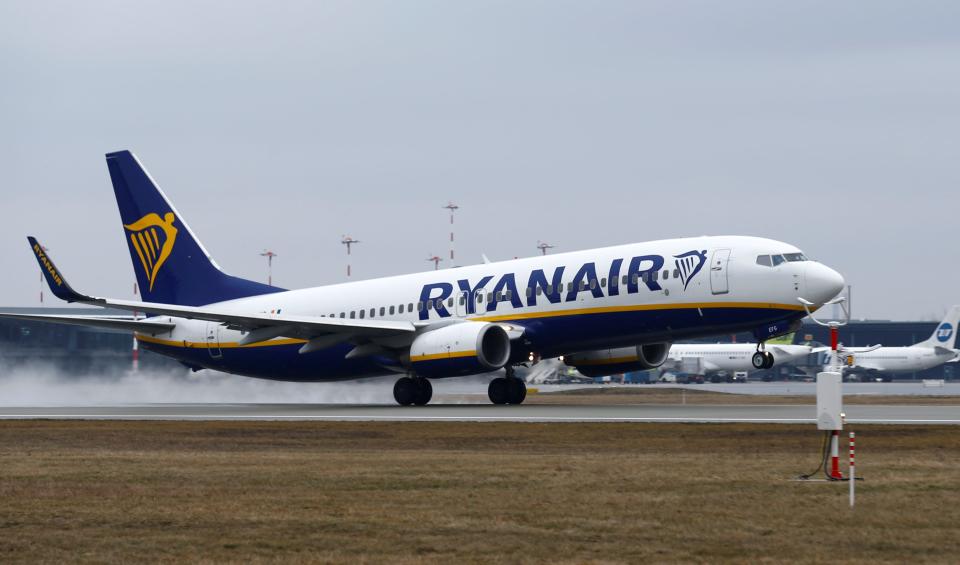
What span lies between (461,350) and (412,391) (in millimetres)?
4269

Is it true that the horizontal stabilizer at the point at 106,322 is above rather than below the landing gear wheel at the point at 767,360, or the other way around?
above

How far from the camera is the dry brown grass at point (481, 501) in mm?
14078

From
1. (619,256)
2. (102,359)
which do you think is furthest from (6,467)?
(102,359)

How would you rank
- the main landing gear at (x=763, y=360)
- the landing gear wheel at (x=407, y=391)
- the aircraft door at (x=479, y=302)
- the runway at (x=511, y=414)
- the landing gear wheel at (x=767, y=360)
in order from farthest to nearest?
1. the landing gear wheel at (x=407, y=391)
2. the aircraft door at (x=479, y=302)
3. the landing gear wheel at (x=767, y=360)
4. the main landing gear at (x=763, y=360)
5. the runway at (x=511, y=414)

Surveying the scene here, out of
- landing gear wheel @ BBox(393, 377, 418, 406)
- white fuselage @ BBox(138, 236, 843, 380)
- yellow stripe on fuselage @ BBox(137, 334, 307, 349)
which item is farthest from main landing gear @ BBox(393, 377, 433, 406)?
yellow stripe on fuselage @ BBox(137, 334, 307, 349)

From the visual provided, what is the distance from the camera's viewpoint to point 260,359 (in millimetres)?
53031

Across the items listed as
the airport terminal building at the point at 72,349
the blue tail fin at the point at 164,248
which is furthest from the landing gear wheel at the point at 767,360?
the blue tail fin at the point at 164,248

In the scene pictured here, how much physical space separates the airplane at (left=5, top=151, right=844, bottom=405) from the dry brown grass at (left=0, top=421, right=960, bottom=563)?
12.5 meters

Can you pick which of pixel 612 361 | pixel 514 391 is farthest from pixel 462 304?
pixel 612 361

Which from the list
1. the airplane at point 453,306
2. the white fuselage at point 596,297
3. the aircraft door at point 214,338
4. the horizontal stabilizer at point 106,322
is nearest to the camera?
the white fuselage at point 596,297

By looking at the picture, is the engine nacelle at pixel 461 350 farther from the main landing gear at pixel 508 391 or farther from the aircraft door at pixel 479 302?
the main landing gear at pixel 508 391

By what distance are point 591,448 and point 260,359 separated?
2825 cm

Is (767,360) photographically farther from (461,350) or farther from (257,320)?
(257,320)

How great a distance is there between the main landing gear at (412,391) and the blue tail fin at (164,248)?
1050 cm
